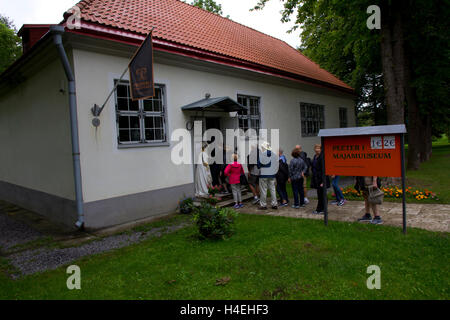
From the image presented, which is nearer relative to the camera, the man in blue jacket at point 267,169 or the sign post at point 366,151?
the sign post at point 366,151

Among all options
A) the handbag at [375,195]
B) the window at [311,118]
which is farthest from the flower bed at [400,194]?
the window at [311,118]

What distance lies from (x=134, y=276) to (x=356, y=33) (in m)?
12.2

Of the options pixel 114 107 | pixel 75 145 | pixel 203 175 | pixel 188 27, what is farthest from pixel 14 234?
pixel 188 27

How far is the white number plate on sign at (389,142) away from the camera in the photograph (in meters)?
5.77

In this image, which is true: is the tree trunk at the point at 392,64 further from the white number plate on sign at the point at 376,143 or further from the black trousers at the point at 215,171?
the black trousers at the point at 215,171

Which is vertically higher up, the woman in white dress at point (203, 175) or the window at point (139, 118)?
the window at point (139, 118)

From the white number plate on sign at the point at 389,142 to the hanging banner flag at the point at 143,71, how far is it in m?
4.96

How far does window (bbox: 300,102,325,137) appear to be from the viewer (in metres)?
15.6

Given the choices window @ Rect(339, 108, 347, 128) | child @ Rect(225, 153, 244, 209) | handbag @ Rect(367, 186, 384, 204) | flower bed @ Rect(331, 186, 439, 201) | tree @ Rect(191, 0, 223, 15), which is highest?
tree @ Rect(191, 0, 223, 15)

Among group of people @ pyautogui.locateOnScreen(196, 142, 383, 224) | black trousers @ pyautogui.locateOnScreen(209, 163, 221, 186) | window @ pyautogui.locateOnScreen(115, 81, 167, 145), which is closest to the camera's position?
window @ pyautogui.locateOnScreen(115, 81, 167, 145)

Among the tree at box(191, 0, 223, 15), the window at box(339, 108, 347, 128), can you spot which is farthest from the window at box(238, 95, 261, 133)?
the tree at box(191, 0, 223, 15)

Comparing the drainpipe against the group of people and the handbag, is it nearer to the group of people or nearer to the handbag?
the group of people

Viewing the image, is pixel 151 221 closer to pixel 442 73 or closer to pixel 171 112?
pixel 171 112

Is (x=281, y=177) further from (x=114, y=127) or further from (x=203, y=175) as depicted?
(x=114, y=127)
